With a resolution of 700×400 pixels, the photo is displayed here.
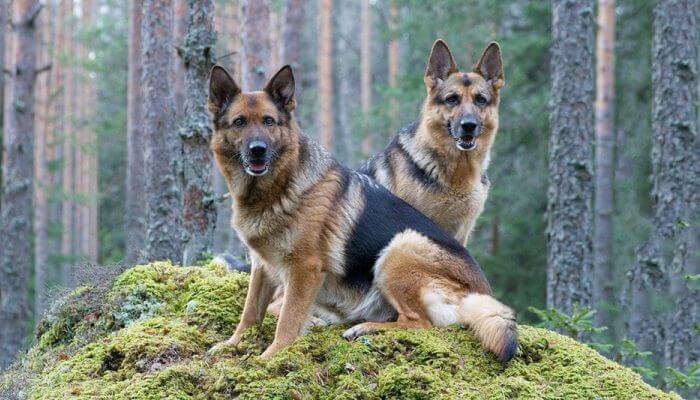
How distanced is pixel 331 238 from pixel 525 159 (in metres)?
13.2

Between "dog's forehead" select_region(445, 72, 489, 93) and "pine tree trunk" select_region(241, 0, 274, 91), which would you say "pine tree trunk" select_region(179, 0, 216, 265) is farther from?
"pine tree trunk" select_region(241, 0, 274, 91)

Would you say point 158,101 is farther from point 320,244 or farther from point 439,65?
point 320,244

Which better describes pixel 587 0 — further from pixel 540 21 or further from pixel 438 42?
pixel 540 21

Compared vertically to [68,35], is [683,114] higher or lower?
lower

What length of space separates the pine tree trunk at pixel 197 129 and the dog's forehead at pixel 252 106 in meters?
3.08

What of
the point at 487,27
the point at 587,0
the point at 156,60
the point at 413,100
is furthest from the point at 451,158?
the point at 487,27

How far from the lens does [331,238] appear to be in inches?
194

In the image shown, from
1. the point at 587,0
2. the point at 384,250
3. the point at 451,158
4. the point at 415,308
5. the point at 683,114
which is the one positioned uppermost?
the point at 587,0

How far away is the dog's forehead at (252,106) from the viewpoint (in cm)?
488

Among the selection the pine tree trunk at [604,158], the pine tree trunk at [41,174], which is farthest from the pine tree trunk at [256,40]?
the pine tree trunk at [41,174]

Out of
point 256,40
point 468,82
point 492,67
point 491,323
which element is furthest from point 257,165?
point 256,40

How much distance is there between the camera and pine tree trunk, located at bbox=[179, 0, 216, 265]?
7.91 meters

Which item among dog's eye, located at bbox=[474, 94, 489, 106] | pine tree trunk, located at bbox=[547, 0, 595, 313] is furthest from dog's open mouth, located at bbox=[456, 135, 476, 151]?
pine tree trunk, located at bbox=[547, 0, 595, 313]

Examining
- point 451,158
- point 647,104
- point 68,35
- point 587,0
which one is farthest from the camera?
point 68,35
